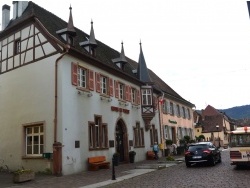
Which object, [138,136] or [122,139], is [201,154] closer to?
[122,139]

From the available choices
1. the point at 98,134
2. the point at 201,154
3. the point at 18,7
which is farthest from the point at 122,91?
the point at 18,7

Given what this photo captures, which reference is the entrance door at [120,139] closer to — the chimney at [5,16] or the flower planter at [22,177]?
the flower planter at [22,177]

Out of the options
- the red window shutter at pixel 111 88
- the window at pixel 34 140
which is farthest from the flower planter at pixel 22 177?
the red window shutter at pixel 111 88

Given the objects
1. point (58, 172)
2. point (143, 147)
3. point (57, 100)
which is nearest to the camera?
point (58, 172)

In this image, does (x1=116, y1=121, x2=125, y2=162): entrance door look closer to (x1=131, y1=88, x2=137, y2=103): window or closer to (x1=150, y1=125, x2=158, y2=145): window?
(x1=131, y1=88, x2=137, y2=103): window

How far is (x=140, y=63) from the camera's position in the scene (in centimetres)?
3228

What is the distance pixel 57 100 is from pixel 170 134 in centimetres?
2035

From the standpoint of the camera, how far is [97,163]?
2089 centimetres

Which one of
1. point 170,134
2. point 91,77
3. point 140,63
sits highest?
point 140,63

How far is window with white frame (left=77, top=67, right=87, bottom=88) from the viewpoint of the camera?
70.8ft

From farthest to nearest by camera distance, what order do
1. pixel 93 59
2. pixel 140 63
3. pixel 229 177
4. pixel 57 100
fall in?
pixel 140 63, pixel 93 59, pixel 57 100, pixel 229 177

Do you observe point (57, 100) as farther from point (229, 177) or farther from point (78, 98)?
point (229, 177)

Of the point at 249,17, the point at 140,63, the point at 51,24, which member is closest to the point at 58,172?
the point at 51,24

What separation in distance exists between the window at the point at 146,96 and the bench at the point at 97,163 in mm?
9636
